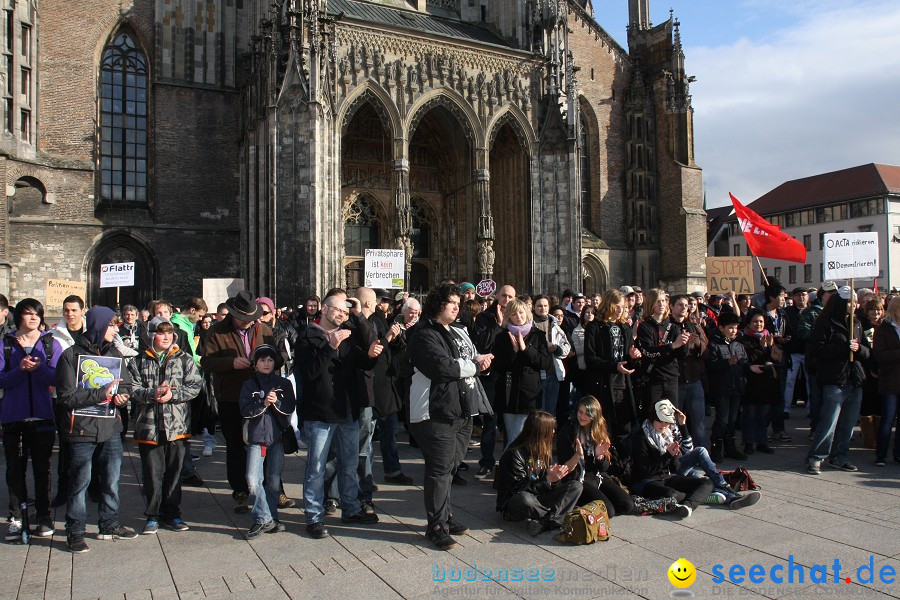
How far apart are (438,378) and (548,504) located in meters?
1.37

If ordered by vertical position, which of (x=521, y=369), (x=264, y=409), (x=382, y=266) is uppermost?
(x=382, y=266)

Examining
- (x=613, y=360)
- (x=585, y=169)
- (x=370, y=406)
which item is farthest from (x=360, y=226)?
(x=370, y=406)

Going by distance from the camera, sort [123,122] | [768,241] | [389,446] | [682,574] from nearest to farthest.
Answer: [682,574]
[389,446]
[768,241]
[123,122]

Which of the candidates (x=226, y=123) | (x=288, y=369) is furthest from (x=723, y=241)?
(x=288, y=369)

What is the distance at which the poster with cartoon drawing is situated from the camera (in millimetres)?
5270

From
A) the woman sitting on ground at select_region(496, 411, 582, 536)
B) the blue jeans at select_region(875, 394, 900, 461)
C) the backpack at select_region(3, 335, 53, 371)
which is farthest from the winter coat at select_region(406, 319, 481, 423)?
the blue jeans at select_region(875, 394, 900, 461)

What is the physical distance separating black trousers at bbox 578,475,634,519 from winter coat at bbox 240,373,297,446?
2.40 metres

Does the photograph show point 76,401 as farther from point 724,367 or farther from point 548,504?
point 724,367

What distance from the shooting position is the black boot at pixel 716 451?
7.79 metres

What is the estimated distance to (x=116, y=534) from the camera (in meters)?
5.45

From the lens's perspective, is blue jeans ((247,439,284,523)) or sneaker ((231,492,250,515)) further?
sneaker ((231,492,250,515))

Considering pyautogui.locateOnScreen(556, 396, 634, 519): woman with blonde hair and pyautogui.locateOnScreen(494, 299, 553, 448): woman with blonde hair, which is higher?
pyautogui.locateOnScreen(494, 299, 553, 448): woman with blonde hair

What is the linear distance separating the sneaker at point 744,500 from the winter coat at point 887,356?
8.93 feet

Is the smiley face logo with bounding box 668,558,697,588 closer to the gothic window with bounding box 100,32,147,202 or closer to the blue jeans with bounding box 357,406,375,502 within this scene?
the blue jeans with bounding box 357,406,375,502
